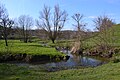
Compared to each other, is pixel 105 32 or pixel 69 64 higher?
pixel 105 32

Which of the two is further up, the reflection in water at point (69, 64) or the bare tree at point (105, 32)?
the bare tree at point (105, 32)

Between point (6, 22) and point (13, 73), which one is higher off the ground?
point (6, 22)

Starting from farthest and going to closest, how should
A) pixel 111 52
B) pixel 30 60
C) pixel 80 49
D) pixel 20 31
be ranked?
pixel 20 31
pixel 80 49
pixel 111 52
pixel 30 60

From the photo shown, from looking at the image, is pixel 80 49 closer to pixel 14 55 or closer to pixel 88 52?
pixel 88 52

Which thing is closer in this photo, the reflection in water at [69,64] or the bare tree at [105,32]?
the reflection in water at [69,64]

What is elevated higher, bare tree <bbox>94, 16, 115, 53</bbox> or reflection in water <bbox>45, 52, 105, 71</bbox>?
bare tree <bbox>94, 16, 115, 53</bbox>

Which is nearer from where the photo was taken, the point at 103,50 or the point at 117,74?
the point at 117,74

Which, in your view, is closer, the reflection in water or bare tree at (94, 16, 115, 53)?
the reflection in water

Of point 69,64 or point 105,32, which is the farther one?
point 105,32

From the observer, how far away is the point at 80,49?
4712 centimetres

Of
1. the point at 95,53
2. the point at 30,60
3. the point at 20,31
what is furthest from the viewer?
the point at 20,31

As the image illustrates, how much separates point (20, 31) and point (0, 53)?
65164 mm

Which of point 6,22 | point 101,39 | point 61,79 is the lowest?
point 61,79

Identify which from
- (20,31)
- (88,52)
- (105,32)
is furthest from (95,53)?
(20,31)
